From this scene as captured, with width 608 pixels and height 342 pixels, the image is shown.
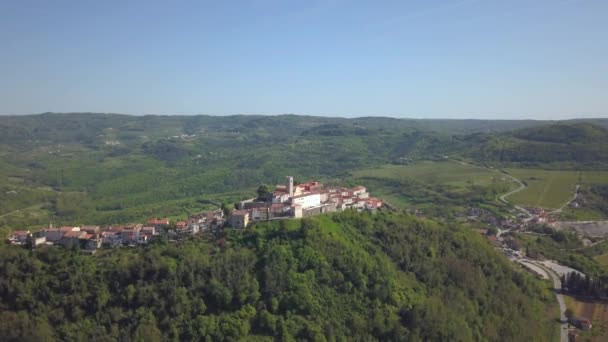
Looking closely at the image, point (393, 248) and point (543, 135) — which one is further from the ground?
point (543, 135)

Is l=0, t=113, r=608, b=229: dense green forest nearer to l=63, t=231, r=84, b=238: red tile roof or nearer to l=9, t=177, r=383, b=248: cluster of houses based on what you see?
l=9, t=177, r=383, b=248: cluster of houses

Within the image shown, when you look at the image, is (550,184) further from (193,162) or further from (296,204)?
(193,162)

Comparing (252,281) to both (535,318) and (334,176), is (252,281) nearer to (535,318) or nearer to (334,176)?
(535,318)

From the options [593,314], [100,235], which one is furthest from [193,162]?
[593,314]

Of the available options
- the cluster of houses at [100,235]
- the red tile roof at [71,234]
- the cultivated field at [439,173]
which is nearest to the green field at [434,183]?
the cultivated field at [439,173]

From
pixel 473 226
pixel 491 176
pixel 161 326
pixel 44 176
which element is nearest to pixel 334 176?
pixel 491 176

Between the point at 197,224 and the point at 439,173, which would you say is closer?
the point at 197,224
